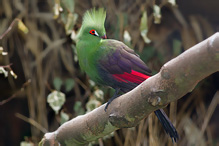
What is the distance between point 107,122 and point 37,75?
1503 millimetres

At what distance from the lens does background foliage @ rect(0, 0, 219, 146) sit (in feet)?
8.29

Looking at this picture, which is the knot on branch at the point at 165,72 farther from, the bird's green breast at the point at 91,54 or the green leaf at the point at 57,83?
the green leaf at the point at 57,83

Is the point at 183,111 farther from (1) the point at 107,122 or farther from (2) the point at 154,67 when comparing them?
(1) the point at 107,122

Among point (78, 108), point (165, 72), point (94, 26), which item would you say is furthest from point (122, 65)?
point (78, 108)

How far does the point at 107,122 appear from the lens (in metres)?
1.31

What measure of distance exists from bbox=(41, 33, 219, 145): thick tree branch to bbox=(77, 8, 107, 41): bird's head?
0.88ft

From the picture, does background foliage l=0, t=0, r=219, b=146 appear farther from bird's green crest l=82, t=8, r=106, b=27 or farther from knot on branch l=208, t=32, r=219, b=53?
knot on branch l=208, t=32, r=219, b=53

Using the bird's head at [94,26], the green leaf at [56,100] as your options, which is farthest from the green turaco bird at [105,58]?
the green leaf at [56,100]

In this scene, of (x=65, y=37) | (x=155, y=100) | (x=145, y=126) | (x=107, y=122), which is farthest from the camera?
(x=65, y=37)

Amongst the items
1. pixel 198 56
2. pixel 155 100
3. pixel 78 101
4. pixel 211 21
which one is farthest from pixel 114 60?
pixel 211 21

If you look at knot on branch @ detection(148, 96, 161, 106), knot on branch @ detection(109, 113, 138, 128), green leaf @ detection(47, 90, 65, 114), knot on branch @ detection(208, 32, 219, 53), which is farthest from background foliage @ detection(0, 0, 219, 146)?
knot on branch @ detection(208, 32, 219, 53)

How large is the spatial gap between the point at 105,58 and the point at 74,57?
1.21 meters

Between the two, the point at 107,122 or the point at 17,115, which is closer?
the point at 107,122

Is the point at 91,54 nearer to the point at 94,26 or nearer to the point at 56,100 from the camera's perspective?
the point at 94,26
